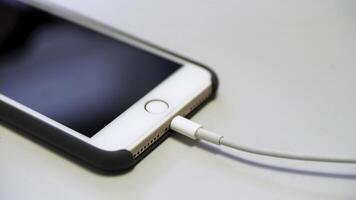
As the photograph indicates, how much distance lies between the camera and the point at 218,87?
50 centimetres

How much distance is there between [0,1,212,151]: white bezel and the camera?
40cm

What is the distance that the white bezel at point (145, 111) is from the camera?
0.40m

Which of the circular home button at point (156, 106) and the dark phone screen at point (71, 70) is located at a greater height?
the circular home button at point (156, 106)

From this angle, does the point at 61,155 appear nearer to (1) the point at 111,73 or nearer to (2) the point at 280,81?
(1) the point at 111,73

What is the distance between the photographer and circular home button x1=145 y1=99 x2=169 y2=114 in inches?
17.3

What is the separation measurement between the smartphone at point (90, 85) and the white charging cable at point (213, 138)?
12 millimetres

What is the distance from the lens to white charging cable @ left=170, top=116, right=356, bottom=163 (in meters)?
0.39

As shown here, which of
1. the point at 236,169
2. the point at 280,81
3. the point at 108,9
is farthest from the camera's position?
the point at 108,9

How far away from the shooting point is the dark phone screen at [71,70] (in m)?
0.44

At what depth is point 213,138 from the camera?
42cm

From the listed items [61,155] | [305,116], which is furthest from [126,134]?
[305,116]

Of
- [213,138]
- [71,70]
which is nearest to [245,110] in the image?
[213,138]

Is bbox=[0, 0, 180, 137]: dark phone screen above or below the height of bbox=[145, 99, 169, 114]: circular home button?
below

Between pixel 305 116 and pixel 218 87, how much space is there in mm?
97
